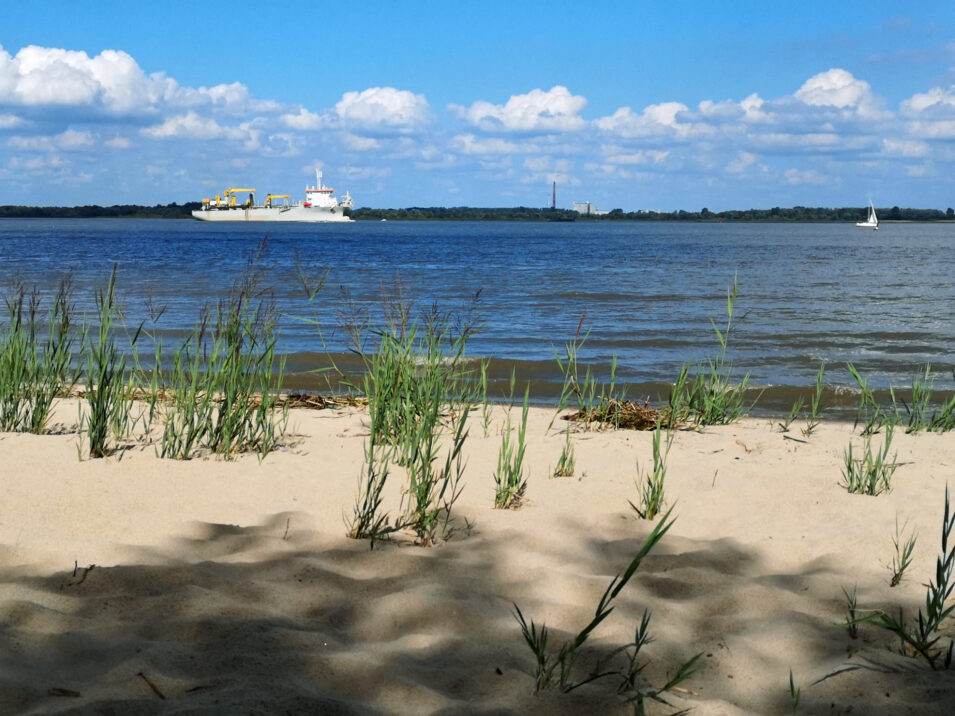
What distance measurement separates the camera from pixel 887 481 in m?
4.27

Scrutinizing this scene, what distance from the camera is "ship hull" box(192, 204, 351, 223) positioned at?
11425cm

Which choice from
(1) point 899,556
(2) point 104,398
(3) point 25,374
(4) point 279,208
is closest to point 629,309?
(3) point 25,374

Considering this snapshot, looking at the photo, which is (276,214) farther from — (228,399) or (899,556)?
(899,556)

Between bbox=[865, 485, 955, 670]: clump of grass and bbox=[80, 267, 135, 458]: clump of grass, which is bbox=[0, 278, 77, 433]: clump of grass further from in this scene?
bbox=[865, 485, 955, 670]: clump of grass

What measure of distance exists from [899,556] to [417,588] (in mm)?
1862

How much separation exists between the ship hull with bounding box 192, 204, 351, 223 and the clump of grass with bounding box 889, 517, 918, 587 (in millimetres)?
113676

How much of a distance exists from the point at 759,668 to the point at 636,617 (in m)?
0.42

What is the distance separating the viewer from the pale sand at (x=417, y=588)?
2170mm

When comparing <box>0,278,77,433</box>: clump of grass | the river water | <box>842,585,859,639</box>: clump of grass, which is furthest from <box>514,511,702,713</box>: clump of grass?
<box>0,278,77,433</box>: clump of grass

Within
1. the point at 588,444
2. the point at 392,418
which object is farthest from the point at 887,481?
the point at 392,418

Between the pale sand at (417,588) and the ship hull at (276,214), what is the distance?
11276 centimetres

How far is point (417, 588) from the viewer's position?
2.81 meters

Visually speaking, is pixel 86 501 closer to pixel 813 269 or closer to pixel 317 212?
pixel 813 269

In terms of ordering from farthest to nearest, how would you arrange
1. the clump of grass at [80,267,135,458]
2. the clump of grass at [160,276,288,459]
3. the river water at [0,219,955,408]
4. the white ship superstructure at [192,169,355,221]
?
the white ship superstructure at [192,169,355,221], the river water at [0,219,955,408], the clump of grass at [160,276,288,459], the clump of grass at [80,267,135,458]
